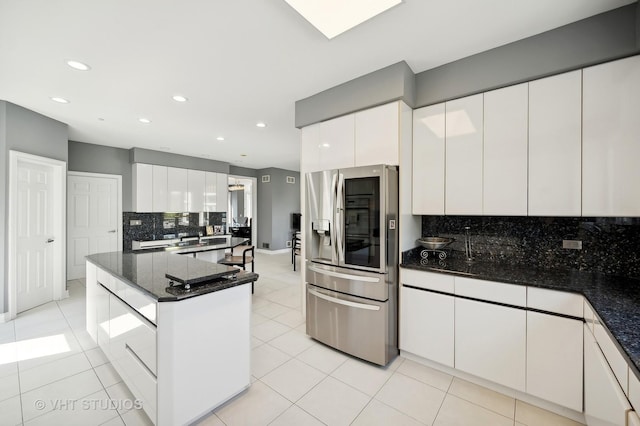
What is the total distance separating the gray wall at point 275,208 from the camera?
7812 millimetres

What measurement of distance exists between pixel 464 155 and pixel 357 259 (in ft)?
4.39

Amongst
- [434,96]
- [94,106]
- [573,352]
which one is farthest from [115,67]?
[573,352]

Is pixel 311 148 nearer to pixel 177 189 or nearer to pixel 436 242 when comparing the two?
pixel 436 242

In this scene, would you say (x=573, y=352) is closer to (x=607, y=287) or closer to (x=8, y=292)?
(x=607, y=287)

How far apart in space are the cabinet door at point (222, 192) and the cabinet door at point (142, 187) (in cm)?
151

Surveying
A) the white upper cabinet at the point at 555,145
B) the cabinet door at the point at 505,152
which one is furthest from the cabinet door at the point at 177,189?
the white upper cabinet at the point at 555,145

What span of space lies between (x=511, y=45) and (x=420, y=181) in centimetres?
126

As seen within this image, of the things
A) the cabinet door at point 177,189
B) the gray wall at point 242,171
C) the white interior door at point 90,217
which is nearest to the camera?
the white interior door at point 90,217

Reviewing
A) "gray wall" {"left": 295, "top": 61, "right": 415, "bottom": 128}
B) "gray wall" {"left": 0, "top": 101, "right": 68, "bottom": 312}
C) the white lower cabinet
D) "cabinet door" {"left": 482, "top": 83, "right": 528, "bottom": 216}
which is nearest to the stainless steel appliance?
"gray wall" {"left": 295, "top": 61, "right": 415, "bottom": 128}

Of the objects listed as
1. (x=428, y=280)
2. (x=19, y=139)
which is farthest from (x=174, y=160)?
(x=428, y=280)

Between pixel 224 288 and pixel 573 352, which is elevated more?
pixel 224 288

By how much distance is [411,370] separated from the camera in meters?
2.21

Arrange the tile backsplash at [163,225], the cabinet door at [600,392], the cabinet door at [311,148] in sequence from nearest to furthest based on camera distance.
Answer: the cabinet door at [600,392], the cabinet door at [311,148], the tile backsplash at [163,225]

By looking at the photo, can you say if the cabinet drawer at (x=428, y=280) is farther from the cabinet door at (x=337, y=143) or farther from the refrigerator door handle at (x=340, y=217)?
the cabinet door at (x=337, y=143)
